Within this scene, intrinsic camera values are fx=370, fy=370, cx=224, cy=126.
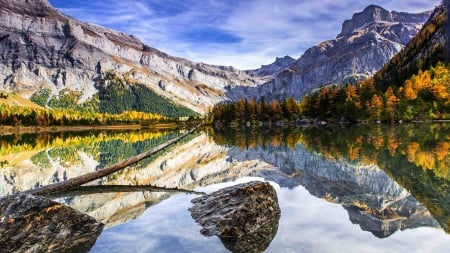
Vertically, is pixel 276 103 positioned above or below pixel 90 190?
above

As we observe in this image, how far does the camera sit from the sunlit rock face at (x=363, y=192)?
529 inches

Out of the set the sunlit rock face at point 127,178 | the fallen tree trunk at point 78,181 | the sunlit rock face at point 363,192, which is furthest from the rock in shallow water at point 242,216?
the fallen tree trunk at point 78,181

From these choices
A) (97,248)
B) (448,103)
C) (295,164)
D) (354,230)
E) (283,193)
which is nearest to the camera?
(97,248)

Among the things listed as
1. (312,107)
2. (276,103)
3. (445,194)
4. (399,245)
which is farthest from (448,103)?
(399,245)

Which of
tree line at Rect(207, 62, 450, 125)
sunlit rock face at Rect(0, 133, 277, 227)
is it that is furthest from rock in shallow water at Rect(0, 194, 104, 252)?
tree line at Rect(207, 62, 450, 125)

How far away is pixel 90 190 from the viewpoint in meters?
23.4

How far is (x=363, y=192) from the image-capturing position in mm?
18844

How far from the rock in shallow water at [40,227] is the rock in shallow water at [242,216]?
420 cm

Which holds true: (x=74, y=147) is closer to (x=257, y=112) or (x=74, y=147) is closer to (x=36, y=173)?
(x=36, y=173)

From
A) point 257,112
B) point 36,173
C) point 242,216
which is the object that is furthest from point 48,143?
point 257,112

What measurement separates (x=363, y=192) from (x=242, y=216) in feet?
28.1

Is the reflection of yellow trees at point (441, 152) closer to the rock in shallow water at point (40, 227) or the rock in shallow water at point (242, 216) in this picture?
the rock in shallow water at point (242, 216)

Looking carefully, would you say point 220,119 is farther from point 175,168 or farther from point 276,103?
point 175,168

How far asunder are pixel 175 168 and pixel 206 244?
21962 mm
